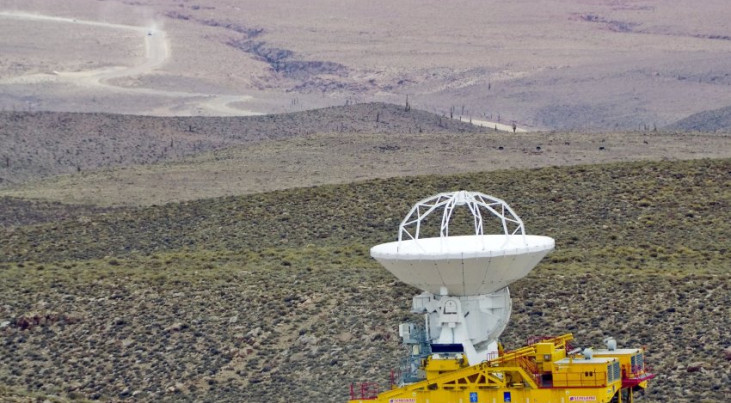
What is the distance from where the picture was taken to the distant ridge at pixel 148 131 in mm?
137000

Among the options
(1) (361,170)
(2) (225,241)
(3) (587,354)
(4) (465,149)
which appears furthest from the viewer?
(4) (465,149)

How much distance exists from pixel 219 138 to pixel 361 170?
42.1m

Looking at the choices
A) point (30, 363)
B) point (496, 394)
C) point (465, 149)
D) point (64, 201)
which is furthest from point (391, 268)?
point (465, 149)

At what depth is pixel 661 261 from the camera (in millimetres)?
59719

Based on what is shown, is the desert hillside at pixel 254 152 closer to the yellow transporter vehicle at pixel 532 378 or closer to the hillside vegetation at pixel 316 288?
the hillside vegetation at pixel 316 288

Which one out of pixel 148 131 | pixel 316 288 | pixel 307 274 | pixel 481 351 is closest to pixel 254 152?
pixel 148 131

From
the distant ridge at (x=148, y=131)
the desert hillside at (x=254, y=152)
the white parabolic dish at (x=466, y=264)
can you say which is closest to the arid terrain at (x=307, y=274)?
the desert hillside at (x=254, y=152)

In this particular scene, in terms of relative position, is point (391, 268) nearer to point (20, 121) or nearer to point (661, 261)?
point (661, 261)

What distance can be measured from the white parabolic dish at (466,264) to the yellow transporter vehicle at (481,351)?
2 centimetres

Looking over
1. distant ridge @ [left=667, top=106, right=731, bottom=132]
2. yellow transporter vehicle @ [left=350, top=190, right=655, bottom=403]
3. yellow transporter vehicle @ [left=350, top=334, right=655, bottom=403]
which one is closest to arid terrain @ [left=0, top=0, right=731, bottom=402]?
yellow transporter vehicle @ [left=350, top=334, right=655, bottom=403]

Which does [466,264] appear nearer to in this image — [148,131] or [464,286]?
[464,286]

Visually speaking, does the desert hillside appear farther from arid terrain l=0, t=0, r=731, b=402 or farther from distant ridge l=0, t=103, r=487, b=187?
arid terrain l=0, t=0, r=731, b=402

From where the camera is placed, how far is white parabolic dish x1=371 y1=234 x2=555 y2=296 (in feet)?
119

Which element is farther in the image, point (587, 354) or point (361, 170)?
point (361, 170)
